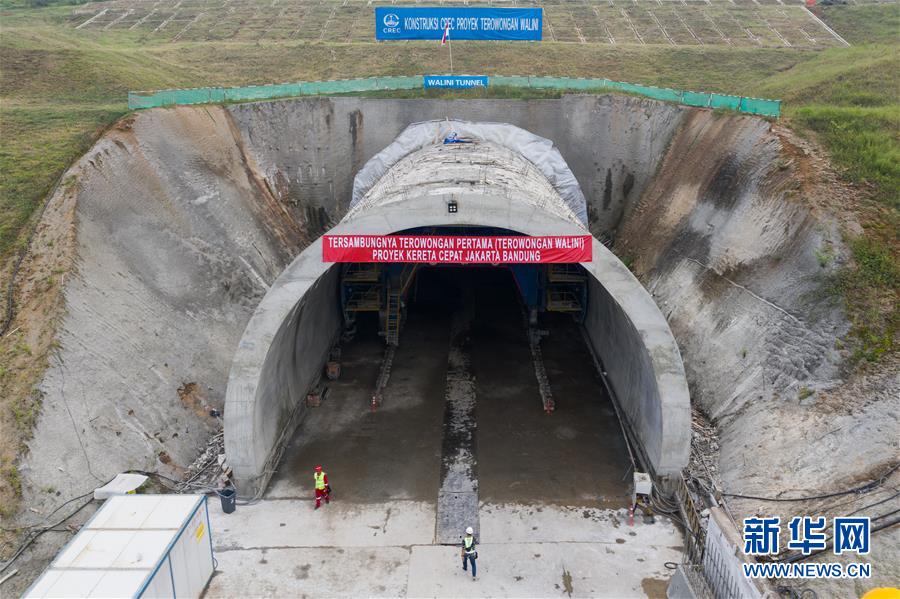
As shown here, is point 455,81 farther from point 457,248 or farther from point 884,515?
point 884,515

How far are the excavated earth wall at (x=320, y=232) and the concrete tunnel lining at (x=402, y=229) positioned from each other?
198 cm

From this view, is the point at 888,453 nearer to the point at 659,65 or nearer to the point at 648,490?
the point at 648,490

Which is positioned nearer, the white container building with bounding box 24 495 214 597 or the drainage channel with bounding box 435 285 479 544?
the white container building with bounding box 24 495 214 597

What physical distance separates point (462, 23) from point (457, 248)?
73.9 feet

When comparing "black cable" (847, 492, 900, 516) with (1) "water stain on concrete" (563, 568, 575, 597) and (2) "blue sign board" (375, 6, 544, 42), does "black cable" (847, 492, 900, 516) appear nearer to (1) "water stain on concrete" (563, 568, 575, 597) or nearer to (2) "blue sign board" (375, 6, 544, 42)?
(1) "water stain on concrete" (563, 568, 575, 597)

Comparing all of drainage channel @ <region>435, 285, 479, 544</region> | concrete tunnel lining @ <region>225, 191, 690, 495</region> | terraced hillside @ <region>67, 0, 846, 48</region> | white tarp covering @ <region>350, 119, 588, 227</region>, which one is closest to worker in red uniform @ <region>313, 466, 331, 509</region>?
concrete tunnel lining @ <region>225, 191, 690, 495</region>

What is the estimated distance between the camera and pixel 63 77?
101 ft

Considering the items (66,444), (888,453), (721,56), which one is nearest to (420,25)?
(721,56)

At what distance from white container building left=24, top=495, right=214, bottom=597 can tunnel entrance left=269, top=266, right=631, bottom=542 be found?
366cm

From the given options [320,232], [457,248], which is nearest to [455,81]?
[320,232]

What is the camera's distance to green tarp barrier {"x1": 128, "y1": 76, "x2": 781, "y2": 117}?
2441cm

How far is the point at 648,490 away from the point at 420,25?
1105 inches

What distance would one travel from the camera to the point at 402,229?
16.0 metres
